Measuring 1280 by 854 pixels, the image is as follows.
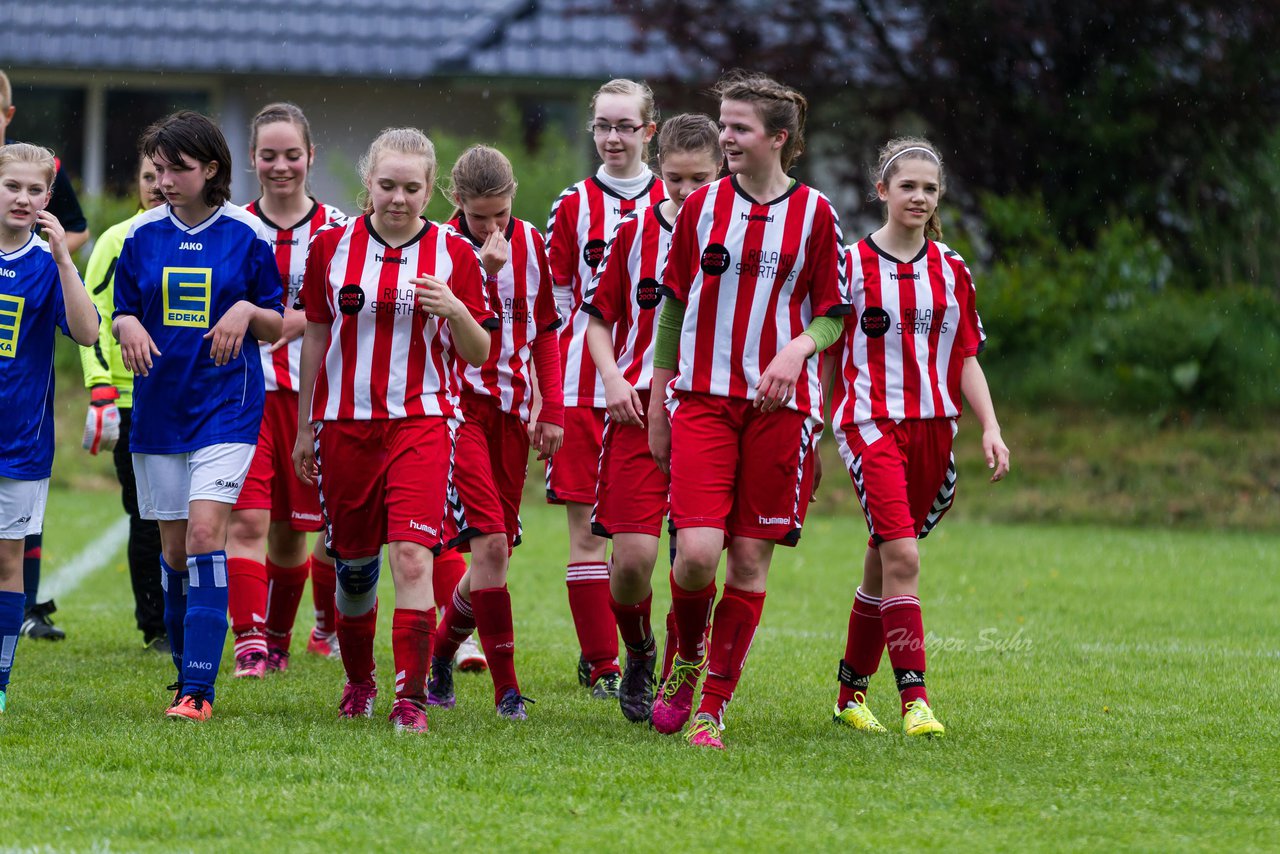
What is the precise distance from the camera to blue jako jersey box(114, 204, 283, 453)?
5.59 metres

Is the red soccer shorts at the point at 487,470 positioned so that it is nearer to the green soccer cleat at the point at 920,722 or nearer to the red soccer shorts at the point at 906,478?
the red soccer shorts at the point at 906,478

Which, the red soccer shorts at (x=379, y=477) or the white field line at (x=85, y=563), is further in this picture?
the white field line at (x=85, y=563)

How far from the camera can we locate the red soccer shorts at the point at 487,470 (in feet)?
19.7

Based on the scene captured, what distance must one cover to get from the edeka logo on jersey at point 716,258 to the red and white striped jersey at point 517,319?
1099 mm

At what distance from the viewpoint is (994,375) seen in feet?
53.7

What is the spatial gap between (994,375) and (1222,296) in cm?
222

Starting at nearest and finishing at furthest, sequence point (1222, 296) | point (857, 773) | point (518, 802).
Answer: point (518, 802) < point (857, 773) < point (1222, 296)

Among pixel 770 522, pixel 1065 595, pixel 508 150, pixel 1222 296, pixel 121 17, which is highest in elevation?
pixel 121 17

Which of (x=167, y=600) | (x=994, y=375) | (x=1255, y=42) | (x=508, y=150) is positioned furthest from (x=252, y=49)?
(x=167, y=600)

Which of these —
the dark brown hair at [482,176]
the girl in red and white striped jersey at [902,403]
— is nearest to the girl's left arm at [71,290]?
the dark brown hair at [482,176]

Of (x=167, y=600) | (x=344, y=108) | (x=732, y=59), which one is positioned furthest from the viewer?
(x=344, y=108)

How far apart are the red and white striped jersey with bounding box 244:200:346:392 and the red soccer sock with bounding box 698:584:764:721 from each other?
2.23 meters

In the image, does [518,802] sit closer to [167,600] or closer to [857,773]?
[857,773]

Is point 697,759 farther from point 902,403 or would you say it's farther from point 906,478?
point 902,403
